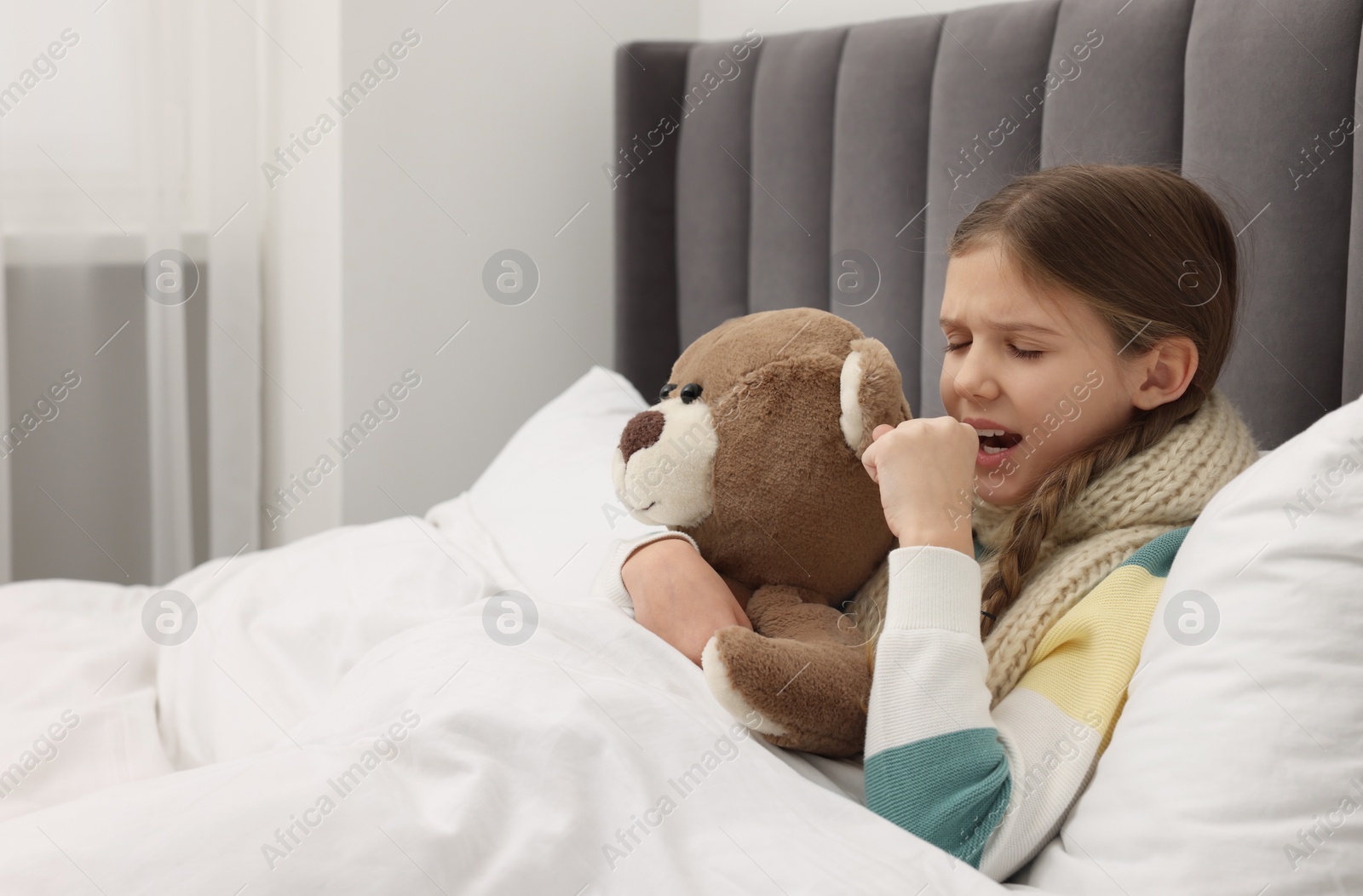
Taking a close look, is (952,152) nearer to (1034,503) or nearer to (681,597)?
(1034,503)

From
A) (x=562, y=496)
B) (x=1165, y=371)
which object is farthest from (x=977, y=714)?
(x=562, y=496)

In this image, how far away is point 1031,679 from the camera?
0.73 meters

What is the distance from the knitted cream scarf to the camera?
755 mm

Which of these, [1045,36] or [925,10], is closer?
[1045,36]

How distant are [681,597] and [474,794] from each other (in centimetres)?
24

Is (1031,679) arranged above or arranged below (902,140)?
below

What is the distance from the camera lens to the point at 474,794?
61 cm

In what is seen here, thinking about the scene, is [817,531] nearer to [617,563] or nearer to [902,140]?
[617,563]

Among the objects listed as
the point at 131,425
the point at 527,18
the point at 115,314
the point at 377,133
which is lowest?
the point at 131,425

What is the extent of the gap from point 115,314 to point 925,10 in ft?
4.31

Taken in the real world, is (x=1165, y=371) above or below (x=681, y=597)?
above

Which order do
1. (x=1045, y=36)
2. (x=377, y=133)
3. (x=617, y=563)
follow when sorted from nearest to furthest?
(x=617, y=563), (x=1045, y=36), (x=377, y=133)

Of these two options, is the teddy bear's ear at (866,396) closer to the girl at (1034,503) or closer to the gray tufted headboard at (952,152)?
the girl at (1034,503)

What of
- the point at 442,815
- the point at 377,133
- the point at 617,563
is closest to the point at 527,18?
the point at 377,133
